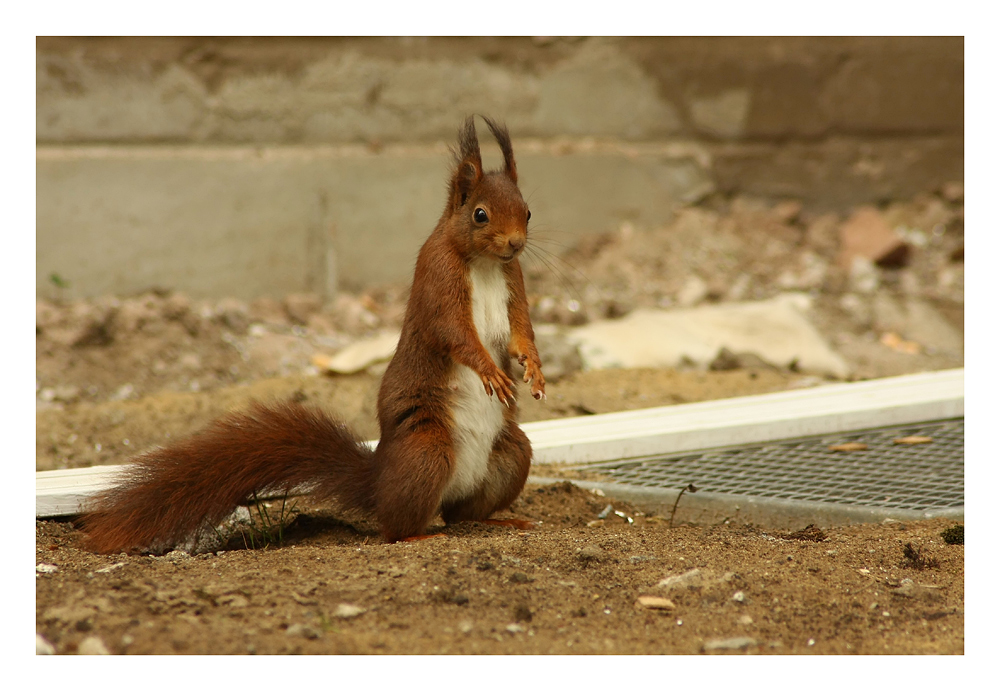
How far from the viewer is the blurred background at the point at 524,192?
5453 mm

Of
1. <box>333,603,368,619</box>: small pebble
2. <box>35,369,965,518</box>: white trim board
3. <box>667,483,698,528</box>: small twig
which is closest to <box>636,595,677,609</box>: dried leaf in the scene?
<box>333,603,368,619</box>: small pebble

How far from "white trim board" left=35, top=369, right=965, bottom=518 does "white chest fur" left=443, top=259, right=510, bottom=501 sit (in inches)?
32.2

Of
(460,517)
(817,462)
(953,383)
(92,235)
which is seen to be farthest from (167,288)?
(953,383)

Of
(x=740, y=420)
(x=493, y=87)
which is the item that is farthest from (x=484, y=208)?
(x=493, y=87)

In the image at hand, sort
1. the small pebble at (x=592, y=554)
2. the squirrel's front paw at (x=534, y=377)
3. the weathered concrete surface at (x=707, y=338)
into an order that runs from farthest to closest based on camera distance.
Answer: the weathered concrete surface at (x=707, y=338) < the squirrel's front paw at (x=534, y=377) < the small pebble at (x=592, y=554)

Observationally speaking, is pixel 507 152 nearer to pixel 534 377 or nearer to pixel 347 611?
pixel 534 377

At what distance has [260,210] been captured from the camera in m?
5.87

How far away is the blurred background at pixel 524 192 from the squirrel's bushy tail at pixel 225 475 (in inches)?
81.6

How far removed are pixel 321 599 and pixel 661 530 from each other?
126 cm

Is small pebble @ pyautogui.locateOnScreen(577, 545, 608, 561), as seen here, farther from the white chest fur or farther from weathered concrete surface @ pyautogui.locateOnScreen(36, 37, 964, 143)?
weathered concrete surface @ pyautogui.locateOnScreen(36, 37, 964, 143)

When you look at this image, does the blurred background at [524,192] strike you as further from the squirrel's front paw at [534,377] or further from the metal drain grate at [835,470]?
the squirrel's front paw at [534,377]

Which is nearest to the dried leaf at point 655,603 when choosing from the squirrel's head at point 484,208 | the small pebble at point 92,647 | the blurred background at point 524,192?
the squirrel's head at point 484,208

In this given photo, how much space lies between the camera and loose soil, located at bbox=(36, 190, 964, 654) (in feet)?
7.07

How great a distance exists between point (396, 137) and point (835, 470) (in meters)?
3.48
